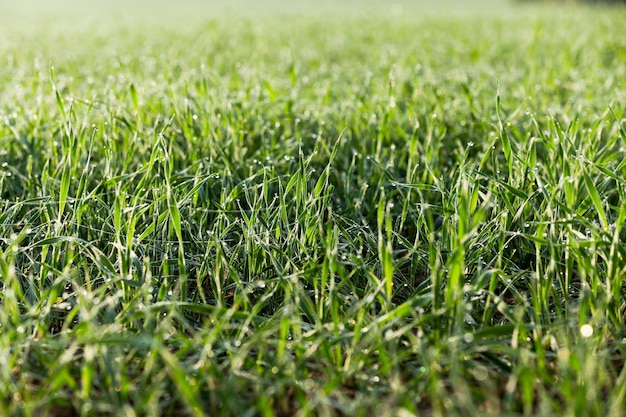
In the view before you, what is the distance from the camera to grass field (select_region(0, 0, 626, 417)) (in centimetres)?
118

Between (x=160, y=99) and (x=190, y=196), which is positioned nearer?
(x=190, y=196)

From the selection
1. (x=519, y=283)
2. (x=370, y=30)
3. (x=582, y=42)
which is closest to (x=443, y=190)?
(x=519, y=283)

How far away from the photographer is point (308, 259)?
155cm

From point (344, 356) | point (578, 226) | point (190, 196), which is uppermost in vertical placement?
point (190, 196)

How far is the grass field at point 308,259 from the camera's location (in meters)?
1.18

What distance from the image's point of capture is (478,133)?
250 cm

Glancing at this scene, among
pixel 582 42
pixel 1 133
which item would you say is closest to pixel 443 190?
pixel 1 133

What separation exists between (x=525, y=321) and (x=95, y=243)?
1.15m

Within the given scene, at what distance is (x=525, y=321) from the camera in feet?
4.72

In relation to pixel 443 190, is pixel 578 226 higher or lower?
lower

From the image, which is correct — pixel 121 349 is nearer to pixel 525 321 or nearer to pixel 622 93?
pixel 525 321

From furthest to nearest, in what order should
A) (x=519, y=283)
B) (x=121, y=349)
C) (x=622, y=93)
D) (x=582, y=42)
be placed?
(x=582, y=42) < (x=622, y=93) < (x=519, y=283) < (x=121, y=349)

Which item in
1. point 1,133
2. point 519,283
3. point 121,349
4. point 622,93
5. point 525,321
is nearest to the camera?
point 121,349

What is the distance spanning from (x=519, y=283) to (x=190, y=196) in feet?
3.01
